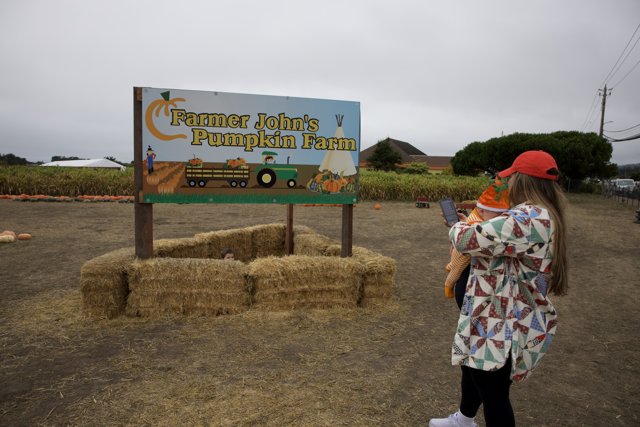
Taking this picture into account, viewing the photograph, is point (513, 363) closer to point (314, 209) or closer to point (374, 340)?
point (374, 340)

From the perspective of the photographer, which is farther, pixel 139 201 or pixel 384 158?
pixel 384 158

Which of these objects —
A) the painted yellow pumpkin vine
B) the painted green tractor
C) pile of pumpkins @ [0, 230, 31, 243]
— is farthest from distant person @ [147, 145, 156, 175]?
pile of pumpkins @ [0, 230, 31, 243]

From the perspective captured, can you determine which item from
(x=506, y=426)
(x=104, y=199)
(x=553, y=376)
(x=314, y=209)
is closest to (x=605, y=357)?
(x=553, y=376)

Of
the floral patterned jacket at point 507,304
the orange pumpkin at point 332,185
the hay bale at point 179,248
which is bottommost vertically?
the hay bale at point 179,248

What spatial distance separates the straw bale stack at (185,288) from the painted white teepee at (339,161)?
1.82 m

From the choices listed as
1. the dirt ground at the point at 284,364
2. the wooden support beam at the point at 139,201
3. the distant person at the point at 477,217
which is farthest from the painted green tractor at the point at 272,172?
the distant person at the point at 477,217

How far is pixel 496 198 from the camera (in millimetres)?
2396

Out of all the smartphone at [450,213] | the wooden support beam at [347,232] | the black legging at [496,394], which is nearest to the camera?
the black legging at [496,394]

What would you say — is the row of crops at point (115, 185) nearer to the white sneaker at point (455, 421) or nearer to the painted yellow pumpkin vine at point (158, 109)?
the painted yellow pumpkin vine at point (158, 109)

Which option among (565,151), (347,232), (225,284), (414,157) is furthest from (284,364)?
(414,157)

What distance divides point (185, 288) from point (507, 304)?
12.6ft

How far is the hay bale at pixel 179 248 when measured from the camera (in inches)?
245

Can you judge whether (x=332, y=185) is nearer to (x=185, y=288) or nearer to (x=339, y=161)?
(x=339, y=161)

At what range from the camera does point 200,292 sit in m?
5.02
